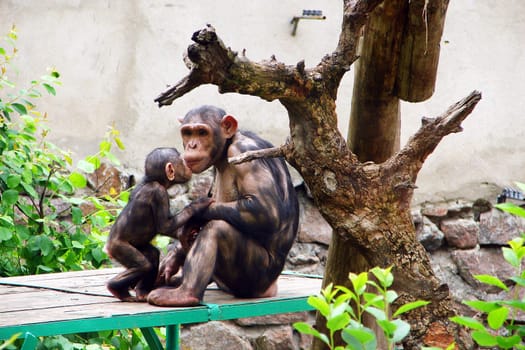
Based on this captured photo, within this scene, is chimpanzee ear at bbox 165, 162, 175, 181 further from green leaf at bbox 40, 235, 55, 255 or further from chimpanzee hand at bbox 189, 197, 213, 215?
green leaf at bbox 40, 235, 55, 255

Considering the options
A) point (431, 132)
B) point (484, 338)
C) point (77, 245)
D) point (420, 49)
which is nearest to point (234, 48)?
point (77, 245)

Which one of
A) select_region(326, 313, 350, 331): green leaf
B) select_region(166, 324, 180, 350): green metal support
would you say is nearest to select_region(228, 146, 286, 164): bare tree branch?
select_region(326, 313, 350, 331): green leaf

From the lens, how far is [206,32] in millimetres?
2084

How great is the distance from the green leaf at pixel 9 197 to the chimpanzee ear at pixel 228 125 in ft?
4.42

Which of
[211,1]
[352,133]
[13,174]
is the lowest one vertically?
[13,174]

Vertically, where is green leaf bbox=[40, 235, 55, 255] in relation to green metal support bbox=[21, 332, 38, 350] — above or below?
below

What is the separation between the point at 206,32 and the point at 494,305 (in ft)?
3.75

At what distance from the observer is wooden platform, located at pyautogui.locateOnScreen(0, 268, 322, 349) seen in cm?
258

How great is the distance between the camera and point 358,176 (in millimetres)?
2408

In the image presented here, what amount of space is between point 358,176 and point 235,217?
94 cm

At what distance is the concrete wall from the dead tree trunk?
2.61 metres

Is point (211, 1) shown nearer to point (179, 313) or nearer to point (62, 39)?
point (62, 39)

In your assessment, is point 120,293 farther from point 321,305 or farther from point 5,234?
point 321,305

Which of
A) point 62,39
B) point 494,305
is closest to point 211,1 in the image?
point 62,39
